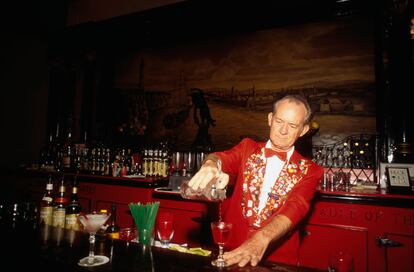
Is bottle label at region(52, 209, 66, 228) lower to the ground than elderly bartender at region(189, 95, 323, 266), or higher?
lower

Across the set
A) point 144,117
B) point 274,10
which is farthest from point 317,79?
point 144,117

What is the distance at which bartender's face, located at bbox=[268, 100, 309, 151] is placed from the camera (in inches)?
73.4

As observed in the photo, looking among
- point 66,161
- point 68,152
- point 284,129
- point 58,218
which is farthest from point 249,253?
point 68,152

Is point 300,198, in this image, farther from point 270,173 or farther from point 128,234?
point 128,234

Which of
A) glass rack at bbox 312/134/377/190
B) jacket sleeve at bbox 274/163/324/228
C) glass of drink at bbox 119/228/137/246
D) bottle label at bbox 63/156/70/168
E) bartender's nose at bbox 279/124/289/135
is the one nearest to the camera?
jacket sleeve at bbox 274/163/324/228

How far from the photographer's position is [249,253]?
4.26 ft

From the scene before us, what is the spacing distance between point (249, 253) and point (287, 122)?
88 centimetres

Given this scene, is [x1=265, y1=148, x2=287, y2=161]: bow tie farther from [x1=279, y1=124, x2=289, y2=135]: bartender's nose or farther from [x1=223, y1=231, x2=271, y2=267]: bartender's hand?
[x1=223, y1=231, x2=271, y2=267]: bartender's hand

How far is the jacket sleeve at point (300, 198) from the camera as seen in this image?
5.37 feet

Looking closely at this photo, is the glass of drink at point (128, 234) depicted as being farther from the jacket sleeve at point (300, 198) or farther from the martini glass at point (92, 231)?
the jacket sleeve at point (300, 198)

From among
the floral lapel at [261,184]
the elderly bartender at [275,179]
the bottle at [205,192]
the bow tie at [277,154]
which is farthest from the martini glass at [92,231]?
the bow tie at [277,154]

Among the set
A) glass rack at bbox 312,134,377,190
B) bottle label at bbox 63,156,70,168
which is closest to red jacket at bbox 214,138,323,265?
glass rack at bbox 312,134,377,190

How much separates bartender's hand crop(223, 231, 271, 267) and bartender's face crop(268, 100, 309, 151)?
73 cm

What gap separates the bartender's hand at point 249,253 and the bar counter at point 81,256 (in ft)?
0.10
